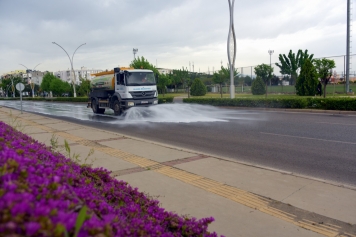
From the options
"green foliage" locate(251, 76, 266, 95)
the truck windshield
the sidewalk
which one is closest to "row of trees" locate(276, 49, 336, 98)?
"green foliage" locate(251, 76, 266, 95)

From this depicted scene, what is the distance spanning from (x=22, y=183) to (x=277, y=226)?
3.18 m

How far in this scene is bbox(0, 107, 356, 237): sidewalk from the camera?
12.8 feet

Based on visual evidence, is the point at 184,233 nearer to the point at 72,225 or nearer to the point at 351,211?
the point at 72,225

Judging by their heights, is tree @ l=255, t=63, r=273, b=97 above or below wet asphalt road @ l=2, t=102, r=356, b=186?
above

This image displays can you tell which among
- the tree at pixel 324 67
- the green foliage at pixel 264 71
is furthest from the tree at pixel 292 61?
the tree at pixel 324 67

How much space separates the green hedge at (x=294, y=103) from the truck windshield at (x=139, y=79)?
709cm

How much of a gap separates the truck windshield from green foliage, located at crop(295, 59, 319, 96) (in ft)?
49.3

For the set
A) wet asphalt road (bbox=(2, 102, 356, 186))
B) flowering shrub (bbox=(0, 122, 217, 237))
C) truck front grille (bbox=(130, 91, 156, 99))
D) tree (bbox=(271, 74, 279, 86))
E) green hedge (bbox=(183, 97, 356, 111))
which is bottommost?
wet asphalt road (bbox=(2, 102, 356, 186))

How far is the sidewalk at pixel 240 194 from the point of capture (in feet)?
12.8

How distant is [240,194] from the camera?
16.3 ft

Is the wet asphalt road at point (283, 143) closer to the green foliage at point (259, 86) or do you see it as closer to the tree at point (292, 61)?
the green foliage at point (259, 86)

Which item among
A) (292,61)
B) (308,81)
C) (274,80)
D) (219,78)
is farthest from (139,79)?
(292,61)

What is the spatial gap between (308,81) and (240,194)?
25483 millimetres

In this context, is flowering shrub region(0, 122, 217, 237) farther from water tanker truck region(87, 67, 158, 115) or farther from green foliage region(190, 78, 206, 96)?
green foliage region(190, 78, 206, 96)
